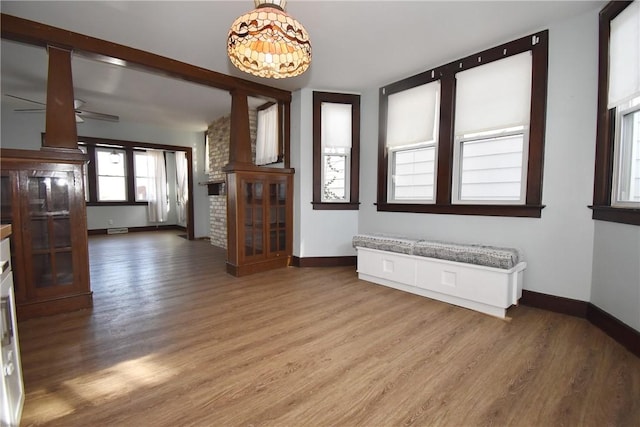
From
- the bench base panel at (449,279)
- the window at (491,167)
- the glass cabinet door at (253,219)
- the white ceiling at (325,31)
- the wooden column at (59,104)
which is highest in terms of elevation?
the white ceiling at (325,31)

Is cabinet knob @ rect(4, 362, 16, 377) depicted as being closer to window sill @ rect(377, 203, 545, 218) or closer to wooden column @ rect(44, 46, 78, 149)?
wooden column @ rect(44, 46, 78, 149)

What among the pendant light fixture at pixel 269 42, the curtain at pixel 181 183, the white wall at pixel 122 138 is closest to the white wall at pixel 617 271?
the pendant light fixture at pixel 269 42

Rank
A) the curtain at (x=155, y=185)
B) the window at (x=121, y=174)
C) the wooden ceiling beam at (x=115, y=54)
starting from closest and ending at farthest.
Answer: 1. the wooden ceiling beam at (x=115, y=54)
2. the window at (x=121, y=174)
3. the curtain at (x=155, y=185)

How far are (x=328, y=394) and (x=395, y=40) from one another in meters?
3.17

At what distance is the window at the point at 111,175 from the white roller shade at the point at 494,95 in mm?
8652

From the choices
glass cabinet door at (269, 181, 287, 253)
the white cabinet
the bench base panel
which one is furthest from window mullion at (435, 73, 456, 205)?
the white cabinet

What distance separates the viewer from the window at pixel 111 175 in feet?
25.1

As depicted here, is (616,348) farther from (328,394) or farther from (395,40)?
(395,40)

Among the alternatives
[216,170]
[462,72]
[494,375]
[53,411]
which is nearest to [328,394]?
[494,375]

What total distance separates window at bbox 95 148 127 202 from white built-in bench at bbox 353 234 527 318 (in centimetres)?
771

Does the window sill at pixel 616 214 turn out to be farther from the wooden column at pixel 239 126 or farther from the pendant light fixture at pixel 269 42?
the wooden column at pixel 239 126

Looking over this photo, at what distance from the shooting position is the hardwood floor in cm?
145

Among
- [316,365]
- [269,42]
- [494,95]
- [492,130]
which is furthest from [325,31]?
[316,365]

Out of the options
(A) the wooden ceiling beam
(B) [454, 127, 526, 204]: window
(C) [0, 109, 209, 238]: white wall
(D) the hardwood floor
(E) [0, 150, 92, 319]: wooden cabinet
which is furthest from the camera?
(C) [0, 109, 209, 238]: white wall
